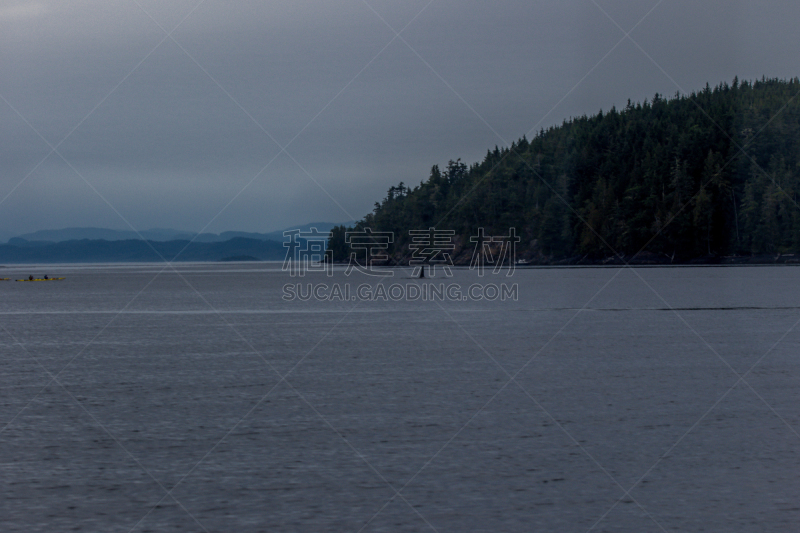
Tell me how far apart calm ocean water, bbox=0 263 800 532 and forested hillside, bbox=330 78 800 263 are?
125m

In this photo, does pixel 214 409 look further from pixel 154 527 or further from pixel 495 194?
pixel 495 194

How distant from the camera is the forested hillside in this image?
456 ft

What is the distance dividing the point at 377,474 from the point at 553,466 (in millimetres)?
2044

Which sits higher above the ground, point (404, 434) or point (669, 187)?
point (669, 187)

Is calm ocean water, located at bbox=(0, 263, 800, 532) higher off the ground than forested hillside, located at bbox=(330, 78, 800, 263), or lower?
lower

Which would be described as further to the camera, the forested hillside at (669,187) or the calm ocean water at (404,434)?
the forested hillside at (669,187)

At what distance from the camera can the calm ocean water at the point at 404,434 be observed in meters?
7.70

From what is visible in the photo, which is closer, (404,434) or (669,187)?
(404,434)

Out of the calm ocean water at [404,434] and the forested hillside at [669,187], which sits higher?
the forested hillside at [669,187]

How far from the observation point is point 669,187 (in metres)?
149

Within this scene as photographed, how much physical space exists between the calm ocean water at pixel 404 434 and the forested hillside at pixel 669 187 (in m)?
125

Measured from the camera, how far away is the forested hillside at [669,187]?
139 meters

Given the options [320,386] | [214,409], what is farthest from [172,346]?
[214,409]

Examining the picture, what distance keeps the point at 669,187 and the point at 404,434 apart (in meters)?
148
